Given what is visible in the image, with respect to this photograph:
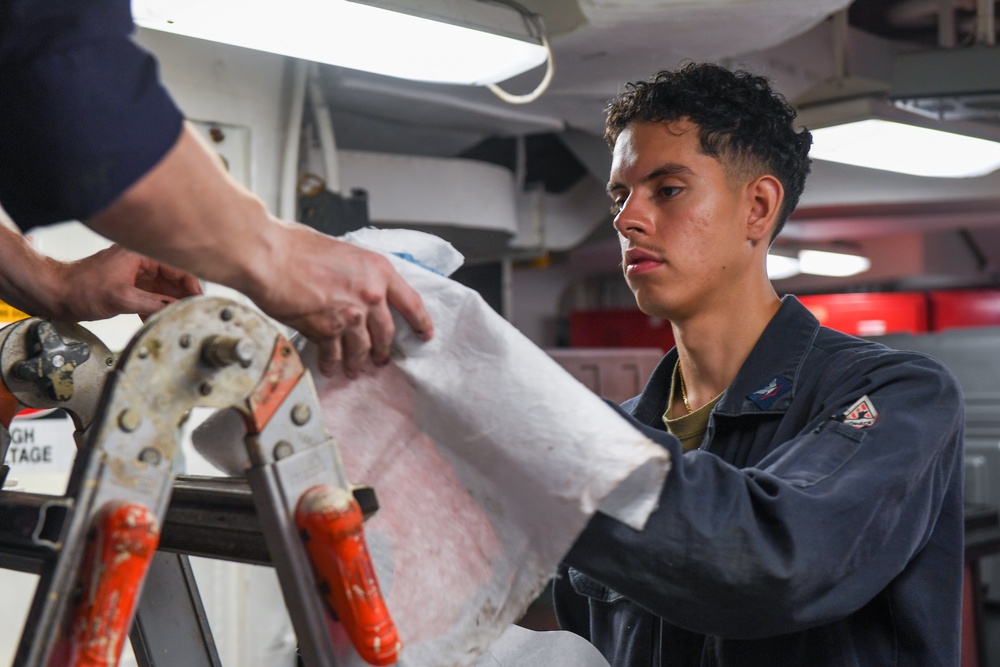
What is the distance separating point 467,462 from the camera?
2.97 feet

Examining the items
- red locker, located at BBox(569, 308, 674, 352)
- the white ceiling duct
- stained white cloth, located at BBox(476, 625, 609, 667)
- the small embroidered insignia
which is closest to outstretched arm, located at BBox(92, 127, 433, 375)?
stained white cloth, located at BBox(476, 625, 609, 667)

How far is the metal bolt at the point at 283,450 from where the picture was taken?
2.47 feet

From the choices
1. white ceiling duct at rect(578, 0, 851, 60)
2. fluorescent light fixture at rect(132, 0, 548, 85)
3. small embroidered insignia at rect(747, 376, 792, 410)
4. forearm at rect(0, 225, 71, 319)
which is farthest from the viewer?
white ceiling duct at rect(578, 0, 851, 60)

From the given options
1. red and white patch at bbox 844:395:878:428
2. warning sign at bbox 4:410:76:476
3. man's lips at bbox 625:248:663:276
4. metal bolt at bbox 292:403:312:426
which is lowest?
warning sign at bbox 4:410:76:476

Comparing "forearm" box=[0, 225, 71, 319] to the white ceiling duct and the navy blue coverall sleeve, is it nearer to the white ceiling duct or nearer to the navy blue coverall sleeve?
the navy blue coverall sleeve

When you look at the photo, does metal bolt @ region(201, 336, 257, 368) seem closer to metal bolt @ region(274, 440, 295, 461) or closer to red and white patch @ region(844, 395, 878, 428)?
metal bolt @ region(274, 440, 295, 461)

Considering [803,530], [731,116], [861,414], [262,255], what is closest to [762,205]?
[731,116]

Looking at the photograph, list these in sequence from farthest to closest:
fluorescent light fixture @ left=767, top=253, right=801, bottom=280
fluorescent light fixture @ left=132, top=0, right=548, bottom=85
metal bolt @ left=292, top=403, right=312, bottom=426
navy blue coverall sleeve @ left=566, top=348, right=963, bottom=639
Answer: fluorescent light fixture @ left=767, top=253, right=801, bottom=280, fluorescent light fixture @ left=132, top=0, right=548, bottom=85, navy blue coverall sleeve @ left=566, top=348, right=963, bottom=639, metal bolt @ left=292, top=403, right=312, bottom=426

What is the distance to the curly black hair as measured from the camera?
1550 mm

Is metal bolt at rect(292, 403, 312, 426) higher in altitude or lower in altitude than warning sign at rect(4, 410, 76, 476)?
higher

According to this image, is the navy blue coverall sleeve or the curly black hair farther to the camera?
the curly black hair

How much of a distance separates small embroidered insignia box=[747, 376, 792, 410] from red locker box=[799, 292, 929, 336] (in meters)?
6.47

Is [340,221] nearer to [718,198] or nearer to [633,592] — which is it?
[718,198]

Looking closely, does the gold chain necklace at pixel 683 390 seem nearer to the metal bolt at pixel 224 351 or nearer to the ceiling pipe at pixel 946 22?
the metal bolt at pixel 224 351
